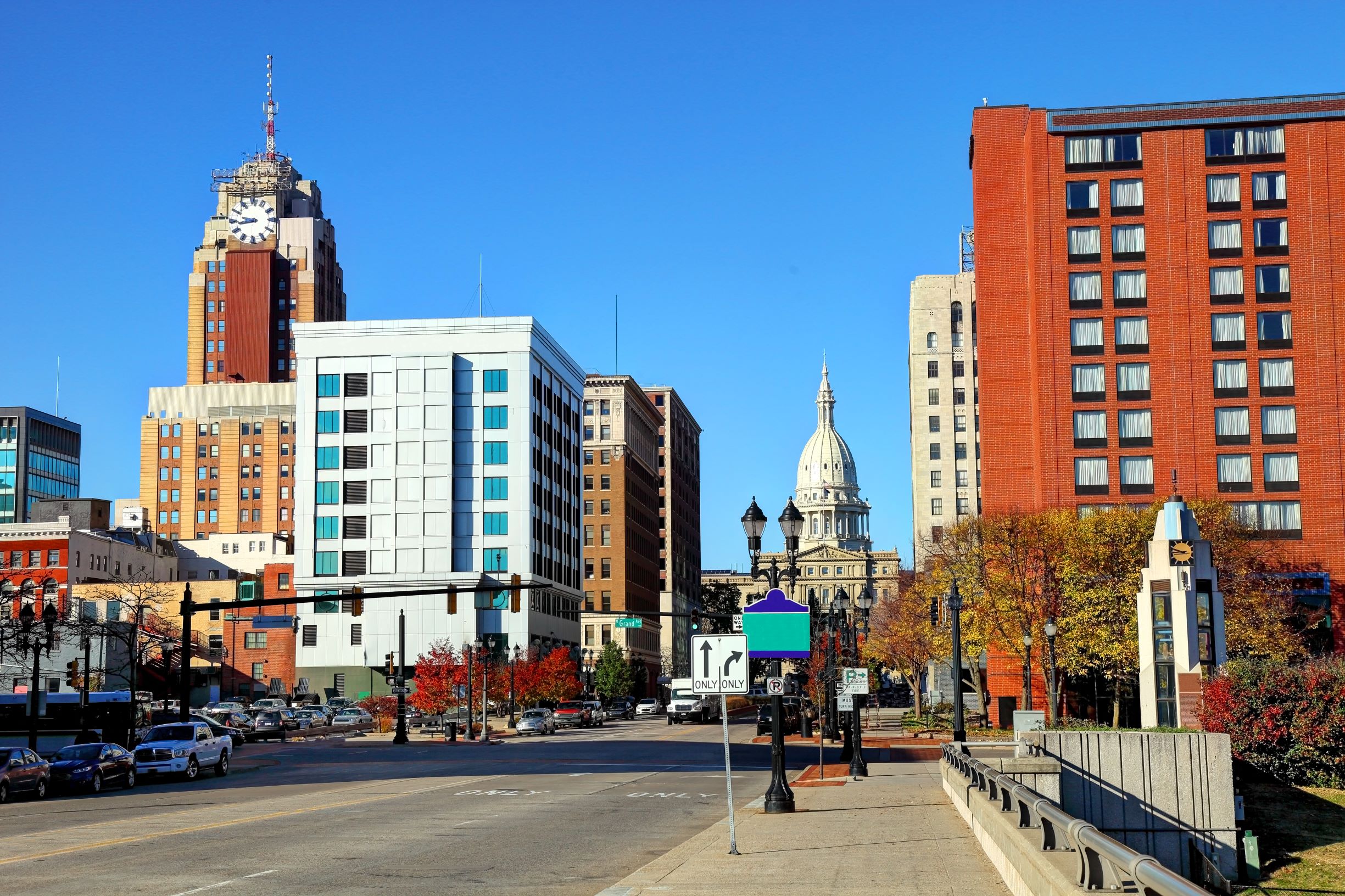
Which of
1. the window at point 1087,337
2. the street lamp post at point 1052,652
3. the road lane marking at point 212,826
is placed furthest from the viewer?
the window at point 1087,337

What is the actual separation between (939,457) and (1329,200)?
247ft

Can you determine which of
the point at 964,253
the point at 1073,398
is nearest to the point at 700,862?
the point at 1073,398

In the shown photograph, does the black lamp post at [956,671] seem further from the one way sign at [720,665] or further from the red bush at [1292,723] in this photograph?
the one way sign at [720,665]

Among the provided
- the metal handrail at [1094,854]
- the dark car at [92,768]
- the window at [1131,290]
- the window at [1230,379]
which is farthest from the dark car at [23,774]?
the window at [1230,379]

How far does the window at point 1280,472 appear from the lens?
83625 millimetres

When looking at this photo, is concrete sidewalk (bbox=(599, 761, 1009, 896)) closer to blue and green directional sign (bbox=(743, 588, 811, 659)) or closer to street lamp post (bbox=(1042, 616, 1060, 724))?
blue and green directional sign (bbox=(743, 588, 811, 659))

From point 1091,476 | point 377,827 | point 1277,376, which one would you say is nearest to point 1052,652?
point 1091,476

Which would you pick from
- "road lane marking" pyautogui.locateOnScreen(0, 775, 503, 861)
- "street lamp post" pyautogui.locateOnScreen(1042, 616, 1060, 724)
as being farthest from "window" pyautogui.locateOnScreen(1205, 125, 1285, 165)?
"road lane marking" pyautogui.locateOnScreen(0, 775, 503, 861)

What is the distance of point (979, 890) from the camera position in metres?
15.5

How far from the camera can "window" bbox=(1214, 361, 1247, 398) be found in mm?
85188

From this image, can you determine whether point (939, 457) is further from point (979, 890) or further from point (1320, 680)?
point (979, 890)

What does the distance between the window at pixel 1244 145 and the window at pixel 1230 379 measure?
1188 centimetres

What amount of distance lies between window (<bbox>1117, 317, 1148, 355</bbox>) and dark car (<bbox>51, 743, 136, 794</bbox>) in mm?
63780

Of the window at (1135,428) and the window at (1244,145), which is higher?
the window at (1244,145)
